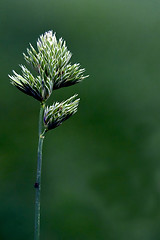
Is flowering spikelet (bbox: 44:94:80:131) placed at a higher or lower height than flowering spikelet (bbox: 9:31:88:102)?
lower

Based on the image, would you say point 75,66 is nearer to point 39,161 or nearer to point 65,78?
point 65,78

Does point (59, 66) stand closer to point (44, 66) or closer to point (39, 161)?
point (44, 66)

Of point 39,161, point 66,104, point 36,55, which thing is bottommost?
point 39,161

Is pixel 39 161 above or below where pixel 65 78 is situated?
below

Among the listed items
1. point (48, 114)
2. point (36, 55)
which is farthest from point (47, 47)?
point (48, 114)

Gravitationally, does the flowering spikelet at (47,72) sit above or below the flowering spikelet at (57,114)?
above

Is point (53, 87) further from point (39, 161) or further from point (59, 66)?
point (39, 161)

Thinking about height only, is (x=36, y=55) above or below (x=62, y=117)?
above
